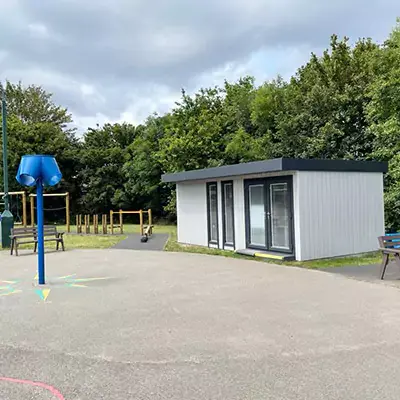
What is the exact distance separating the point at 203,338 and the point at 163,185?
26.6 m

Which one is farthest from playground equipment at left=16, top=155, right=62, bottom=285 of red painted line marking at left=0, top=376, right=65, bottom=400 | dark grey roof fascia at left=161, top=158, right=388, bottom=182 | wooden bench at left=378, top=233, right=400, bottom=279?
wooden bench at left=378, top=233, right=400, bottom=279

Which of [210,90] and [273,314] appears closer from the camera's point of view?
[273,314]

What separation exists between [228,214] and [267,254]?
267 centimetres

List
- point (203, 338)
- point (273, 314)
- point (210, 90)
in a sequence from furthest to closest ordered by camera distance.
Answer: point (210, 90), point (273, 314), point (203, 338)

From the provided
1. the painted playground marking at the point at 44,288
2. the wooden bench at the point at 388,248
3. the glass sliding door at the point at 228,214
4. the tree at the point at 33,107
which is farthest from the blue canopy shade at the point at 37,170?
the tree at the point at 33,107

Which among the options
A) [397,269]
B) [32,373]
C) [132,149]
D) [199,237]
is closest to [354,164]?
[397,269]

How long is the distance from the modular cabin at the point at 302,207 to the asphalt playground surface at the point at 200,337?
2213 mm

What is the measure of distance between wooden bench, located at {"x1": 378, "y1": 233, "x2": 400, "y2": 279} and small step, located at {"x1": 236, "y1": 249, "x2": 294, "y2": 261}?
2.98 m

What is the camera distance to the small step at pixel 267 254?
37.8ft

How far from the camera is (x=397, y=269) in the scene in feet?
31.6

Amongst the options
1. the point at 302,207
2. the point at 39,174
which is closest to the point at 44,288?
the point at 39,174

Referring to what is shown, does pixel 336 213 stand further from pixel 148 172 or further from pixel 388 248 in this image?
pixel 148 172

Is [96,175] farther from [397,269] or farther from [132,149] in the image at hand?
[397,269]

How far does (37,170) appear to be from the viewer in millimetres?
8664
